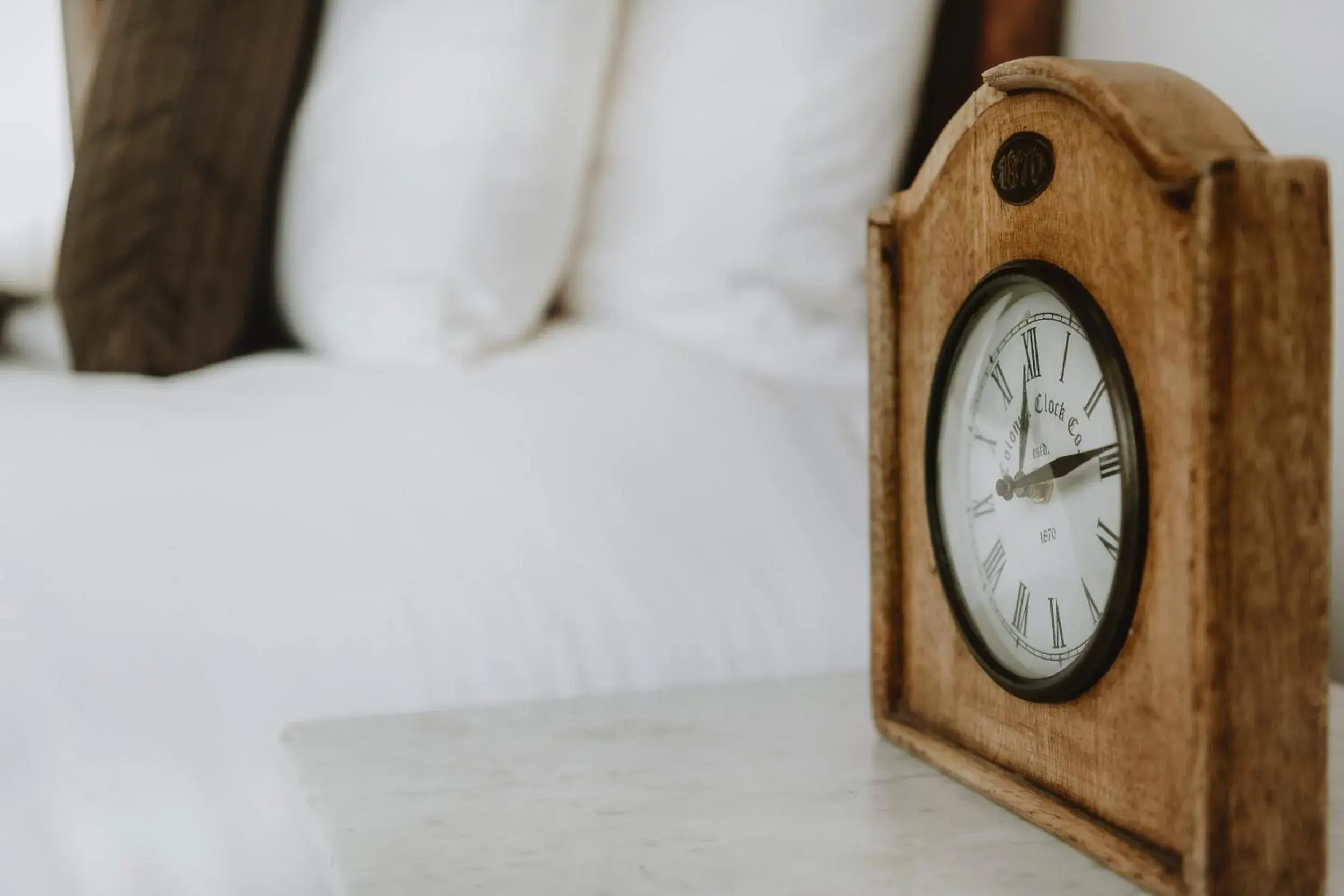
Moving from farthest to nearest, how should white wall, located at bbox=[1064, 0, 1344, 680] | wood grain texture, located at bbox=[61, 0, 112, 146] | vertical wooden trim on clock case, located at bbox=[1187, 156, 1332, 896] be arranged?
wood grain texture, located at bbox=[61, 0, 112, 146], white wall, located at bbox=[1064, 0, 1344, 680], vertical wooden trim on clock case, located at bbox=[1187, 156, 1332, 896]

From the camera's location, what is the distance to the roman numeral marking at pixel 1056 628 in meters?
0.50

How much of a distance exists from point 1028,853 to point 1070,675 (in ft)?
0.23

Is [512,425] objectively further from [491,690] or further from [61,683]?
[61,683]

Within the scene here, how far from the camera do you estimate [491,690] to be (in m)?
0.76

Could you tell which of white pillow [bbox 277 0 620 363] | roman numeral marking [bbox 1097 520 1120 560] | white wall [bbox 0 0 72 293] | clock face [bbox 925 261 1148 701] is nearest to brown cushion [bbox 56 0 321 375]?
white pillow [bbox 277 0 620 363]

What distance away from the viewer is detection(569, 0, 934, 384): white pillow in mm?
1115

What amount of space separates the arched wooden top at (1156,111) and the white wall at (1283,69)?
1.10ft

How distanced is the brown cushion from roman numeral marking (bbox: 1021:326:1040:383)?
958 millimetres

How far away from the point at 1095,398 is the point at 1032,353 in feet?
0.15

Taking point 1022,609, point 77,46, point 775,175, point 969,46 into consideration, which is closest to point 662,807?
point 1022,609

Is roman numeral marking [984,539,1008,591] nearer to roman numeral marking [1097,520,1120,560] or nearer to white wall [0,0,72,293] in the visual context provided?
roman numeral marking [1097,520,1120,560]

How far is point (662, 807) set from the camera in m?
0.53

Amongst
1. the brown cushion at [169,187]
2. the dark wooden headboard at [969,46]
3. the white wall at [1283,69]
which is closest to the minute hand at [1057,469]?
the white wall at [1283,69]

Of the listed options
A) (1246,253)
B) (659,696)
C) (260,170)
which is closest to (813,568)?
(659,696)
